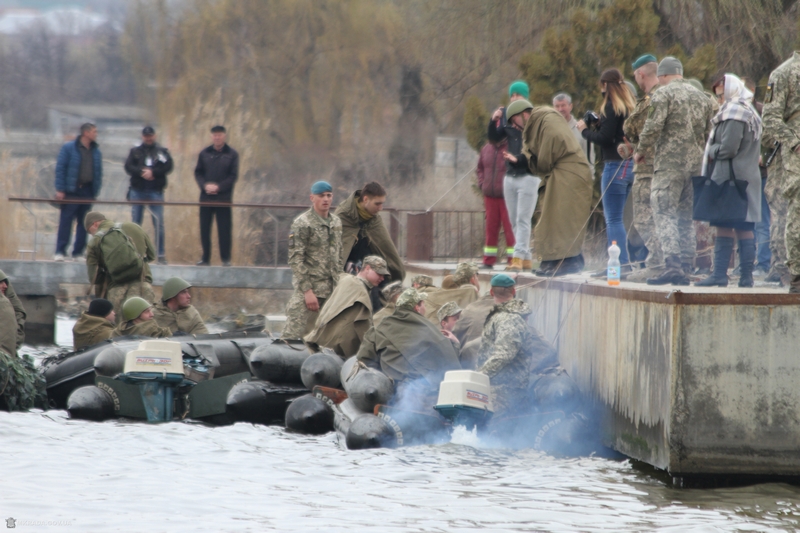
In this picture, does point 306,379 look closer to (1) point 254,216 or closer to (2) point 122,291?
(2) point 122,291

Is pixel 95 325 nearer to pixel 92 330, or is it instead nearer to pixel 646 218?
pixel 92 330

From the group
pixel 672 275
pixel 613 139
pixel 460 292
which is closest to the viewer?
pixel 672 275

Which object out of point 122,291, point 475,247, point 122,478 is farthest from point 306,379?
point 475,247

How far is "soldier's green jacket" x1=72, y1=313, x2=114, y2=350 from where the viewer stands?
12.1 meters

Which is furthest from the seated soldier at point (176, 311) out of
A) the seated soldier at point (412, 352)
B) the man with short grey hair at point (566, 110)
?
the man with short grey hair at point (566, 110)

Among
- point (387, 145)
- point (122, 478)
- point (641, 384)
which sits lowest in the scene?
point (122, 478)

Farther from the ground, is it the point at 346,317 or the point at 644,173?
the point at 644,173

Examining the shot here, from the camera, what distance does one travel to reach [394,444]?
28.7ft

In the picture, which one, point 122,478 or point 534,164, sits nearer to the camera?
point 122,478

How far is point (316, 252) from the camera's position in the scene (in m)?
11.2

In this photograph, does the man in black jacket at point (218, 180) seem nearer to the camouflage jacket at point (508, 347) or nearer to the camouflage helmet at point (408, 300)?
the camouflage helmet at point (408, 300)

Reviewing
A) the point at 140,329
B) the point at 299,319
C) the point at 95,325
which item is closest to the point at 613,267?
the point at 299,319

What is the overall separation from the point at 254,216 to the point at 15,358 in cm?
1040

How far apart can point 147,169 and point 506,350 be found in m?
9.30
